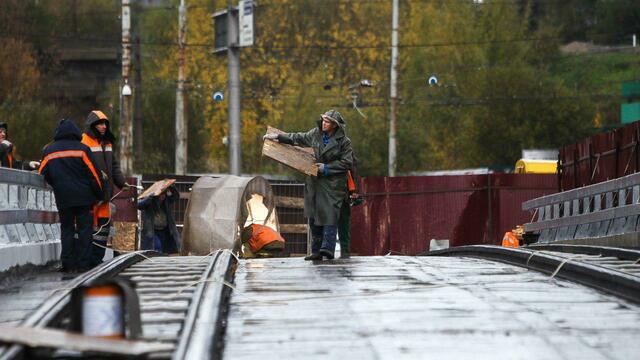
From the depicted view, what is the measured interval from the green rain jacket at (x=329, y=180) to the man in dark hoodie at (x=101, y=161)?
242 cm

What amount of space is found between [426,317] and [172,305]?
6.41 ft

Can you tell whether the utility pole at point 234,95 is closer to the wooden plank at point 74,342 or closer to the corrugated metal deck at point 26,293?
the corrugated metal deck at point 26,293

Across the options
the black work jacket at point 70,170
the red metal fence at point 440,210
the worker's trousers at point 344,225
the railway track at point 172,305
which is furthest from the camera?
the red metal fence at point 440,210

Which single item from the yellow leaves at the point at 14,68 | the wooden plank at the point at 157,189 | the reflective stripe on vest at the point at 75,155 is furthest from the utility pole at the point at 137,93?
the reflective stripe on vest at the point at 75,155

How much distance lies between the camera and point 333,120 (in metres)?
17.3

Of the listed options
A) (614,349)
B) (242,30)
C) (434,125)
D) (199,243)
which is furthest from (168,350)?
(434,125)

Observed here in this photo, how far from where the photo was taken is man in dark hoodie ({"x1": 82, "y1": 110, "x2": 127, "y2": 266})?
54.1 feet

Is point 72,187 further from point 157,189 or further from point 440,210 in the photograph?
point 440,210

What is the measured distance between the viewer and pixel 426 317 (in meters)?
10.8

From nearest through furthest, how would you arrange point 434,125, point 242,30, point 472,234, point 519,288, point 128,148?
1. point 519,288
2. point 472,234
3. point 242,30
4. point 128,148
5. point 434,125

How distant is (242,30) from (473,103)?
104 feet

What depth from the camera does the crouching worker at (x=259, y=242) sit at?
1101 inches

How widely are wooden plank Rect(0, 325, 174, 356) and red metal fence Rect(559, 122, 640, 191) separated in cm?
1436

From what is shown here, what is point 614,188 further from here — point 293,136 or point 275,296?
point 275,296
